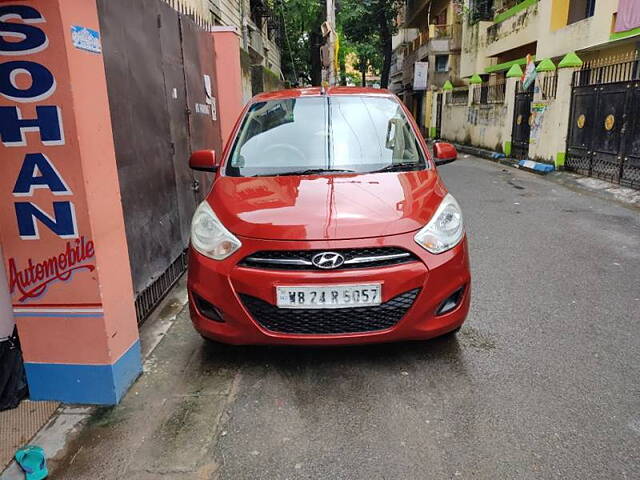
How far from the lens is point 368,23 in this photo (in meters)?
31.5

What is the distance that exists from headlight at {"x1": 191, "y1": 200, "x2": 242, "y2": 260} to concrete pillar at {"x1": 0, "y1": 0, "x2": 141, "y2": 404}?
437 millimetres

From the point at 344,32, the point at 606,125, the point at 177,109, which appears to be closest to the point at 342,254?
the point at 177,109

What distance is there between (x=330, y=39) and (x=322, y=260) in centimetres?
1393

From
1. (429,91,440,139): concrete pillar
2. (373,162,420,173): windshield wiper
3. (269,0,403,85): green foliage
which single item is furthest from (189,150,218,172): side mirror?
(429,91,440,139): concrete pillar

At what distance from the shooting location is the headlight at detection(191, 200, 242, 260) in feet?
9.43

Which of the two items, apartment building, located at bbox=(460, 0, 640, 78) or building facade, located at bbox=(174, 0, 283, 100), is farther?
apartment building, located at bbox=(460, 0, 640, 78)

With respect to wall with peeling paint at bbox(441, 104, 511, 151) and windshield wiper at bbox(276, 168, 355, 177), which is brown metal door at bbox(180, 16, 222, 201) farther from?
wall with peeling paint at bbox(441, 104, 511, 151)

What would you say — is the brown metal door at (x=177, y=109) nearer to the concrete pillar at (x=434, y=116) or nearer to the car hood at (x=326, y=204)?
the car hood at (x=326, y=204)

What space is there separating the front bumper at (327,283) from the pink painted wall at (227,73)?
472 centimetres

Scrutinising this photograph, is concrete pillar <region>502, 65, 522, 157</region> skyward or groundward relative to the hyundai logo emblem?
skyward

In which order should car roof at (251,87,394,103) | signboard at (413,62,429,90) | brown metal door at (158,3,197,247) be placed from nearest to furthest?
car roof at (251,87,394,103)
brown metal door at (158,3,197,247)
signboard at (413,62,429,90)

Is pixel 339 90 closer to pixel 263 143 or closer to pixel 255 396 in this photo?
pixel 263 143

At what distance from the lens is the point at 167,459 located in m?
2.38

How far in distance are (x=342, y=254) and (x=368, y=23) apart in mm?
31946
